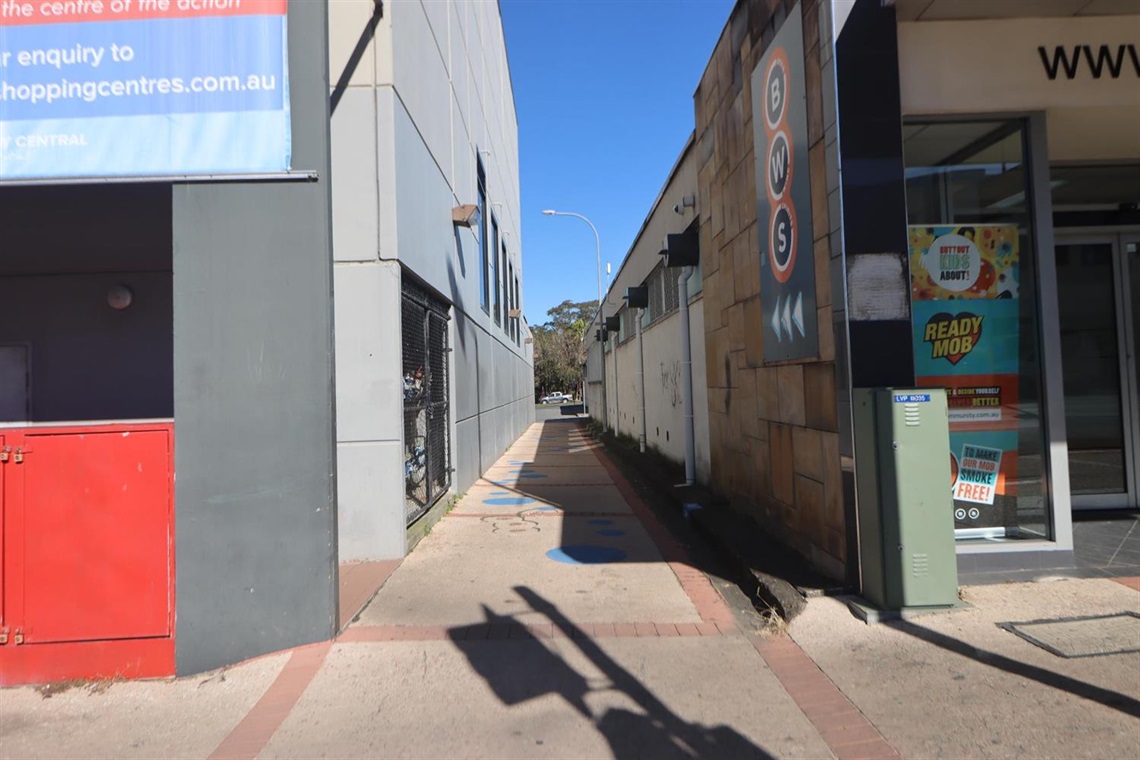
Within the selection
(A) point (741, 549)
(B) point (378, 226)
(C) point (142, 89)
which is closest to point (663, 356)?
(A) point (741, 549)

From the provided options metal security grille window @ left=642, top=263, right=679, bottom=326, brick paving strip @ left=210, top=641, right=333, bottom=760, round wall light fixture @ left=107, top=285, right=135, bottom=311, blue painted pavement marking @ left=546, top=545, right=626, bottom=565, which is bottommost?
brick paving strip @ left=210, top=641, right=333, bottom=760

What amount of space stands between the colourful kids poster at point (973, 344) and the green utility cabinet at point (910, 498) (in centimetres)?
104

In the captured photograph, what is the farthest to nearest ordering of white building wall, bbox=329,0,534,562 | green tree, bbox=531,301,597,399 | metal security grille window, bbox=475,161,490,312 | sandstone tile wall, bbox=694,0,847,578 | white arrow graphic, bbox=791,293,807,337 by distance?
green tree, bbox=531,301,597,399 → metal security grille window, bbox=475,161,490,312 → white building wall, bbox=329,0,534,562 → white arrow graphic, bbox=791,293,807,337 → sandstone tile wall, bbox=694,0,847,578

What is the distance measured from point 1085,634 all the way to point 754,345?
3639mm

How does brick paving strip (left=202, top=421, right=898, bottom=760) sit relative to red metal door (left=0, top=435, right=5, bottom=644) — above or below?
below

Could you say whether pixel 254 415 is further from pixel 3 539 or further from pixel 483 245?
pixel 483 245

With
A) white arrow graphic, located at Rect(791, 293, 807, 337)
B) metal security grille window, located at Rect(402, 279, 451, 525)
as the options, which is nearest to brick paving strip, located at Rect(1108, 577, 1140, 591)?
white arrow graphic, located at Rect(791, 293, 807, 337)

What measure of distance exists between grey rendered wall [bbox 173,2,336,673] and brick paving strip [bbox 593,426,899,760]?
2.72m

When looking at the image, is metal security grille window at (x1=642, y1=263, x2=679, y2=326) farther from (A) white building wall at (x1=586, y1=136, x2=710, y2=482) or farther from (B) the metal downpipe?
(B) the metal downpipe

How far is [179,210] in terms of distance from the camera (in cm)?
463

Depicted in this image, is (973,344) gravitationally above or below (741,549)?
above

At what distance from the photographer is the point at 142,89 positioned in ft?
15.5

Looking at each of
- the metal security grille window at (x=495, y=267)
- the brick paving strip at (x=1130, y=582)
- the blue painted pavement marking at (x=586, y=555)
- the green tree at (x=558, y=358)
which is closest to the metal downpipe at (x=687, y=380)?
the blue painted pavement marking at (x=586, y=555)

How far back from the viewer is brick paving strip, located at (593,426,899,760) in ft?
10.9
